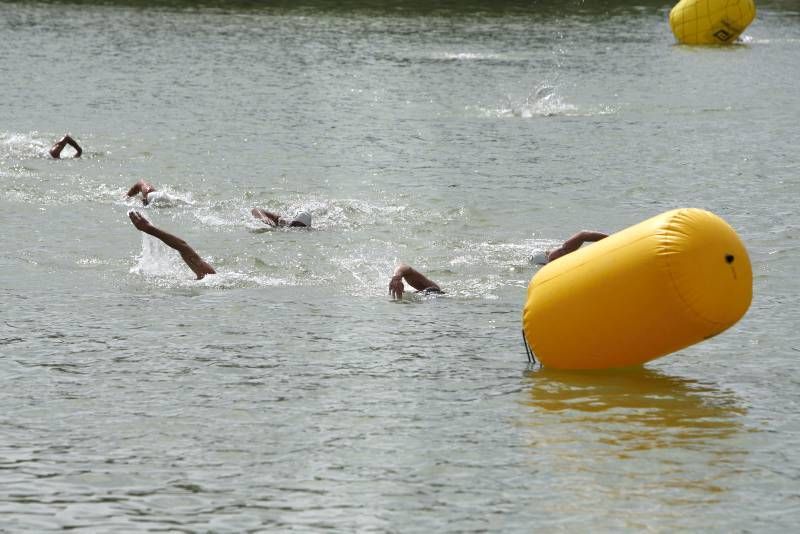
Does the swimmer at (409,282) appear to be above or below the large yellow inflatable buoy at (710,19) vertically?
below

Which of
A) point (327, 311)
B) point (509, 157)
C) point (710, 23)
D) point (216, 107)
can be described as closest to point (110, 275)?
point (327, 311)

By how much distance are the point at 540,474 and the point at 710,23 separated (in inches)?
1301

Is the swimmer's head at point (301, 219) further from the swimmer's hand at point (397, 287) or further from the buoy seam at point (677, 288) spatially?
the buoy seam at point (677, 288)

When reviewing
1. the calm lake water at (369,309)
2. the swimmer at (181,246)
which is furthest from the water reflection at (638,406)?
the swimmer at (181,246)

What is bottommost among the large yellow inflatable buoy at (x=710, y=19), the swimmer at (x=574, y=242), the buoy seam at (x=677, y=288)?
the swimmer at (x=574, y=242)

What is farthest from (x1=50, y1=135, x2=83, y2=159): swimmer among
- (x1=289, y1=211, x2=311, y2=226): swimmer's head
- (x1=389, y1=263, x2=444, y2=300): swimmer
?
(x1=389, y1=263, x2=444, y2=300): swimmer

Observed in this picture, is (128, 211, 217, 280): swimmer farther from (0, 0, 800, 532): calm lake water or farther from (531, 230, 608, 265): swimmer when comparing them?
(531, 230, 608, 265): swimmer

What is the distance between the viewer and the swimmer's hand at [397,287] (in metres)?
14.7

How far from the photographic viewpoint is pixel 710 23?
40.7 meters

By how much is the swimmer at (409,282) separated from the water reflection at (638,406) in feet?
9.53

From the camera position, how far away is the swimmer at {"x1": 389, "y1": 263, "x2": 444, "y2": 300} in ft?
48.3

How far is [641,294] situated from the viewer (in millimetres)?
11078

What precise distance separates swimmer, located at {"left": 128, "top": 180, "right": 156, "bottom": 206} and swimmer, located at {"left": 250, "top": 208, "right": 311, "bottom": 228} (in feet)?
6.30

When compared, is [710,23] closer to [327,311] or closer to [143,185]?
[143,185]
